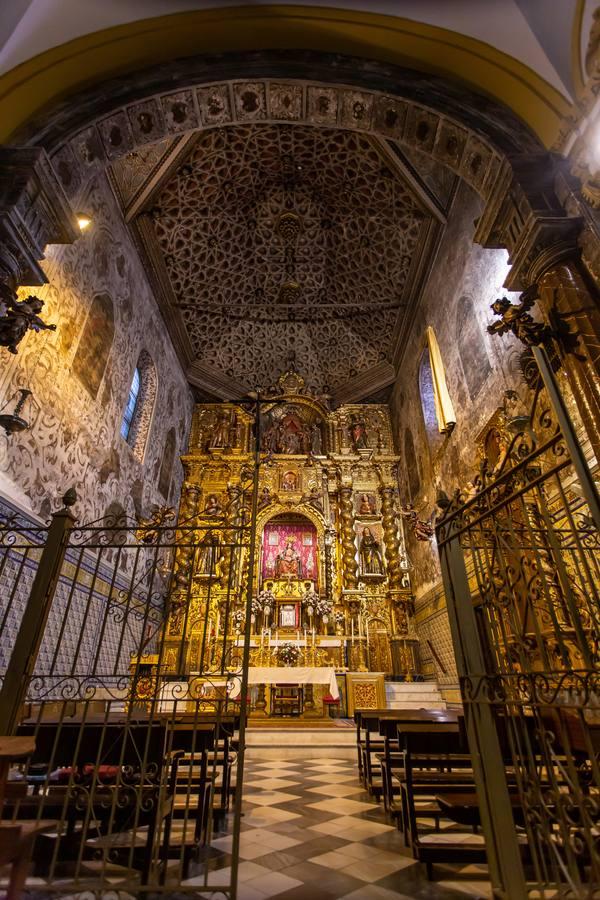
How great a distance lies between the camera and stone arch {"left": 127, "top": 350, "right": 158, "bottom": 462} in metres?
11.7

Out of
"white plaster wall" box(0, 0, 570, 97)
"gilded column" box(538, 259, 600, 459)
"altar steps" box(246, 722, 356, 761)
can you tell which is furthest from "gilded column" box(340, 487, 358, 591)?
"white plaster wall" box(0, 0, 570, 97)

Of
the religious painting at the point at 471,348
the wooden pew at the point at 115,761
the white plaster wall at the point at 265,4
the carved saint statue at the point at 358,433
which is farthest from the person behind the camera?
the carved saint statue at the point at 358,433

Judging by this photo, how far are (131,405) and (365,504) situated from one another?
7970 mm

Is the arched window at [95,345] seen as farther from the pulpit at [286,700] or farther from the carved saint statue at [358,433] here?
the carved saint statue at [358,433]

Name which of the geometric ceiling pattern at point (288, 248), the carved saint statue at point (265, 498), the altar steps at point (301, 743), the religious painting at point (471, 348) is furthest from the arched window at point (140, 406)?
the religious painting at point (471, 348)

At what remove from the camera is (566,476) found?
5691mm

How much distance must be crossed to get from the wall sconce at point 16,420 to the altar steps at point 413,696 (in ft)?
29.6

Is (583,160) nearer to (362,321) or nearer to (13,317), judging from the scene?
(13,317)

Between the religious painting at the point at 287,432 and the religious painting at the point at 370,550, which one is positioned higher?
the religious painting at the point at 287,432

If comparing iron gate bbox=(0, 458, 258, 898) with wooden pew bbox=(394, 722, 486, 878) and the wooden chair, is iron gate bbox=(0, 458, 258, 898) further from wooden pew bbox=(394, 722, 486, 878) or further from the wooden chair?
wooden pew bbox=(394, 722, 486, 878)

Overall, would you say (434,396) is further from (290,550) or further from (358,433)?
(290,550)

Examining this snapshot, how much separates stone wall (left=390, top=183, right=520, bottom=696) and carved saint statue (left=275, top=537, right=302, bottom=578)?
3.48 metres

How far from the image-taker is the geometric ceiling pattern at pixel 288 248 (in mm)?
11758

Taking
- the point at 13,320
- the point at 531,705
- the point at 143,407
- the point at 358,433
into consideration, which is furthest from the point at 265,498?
the point at 531,705
